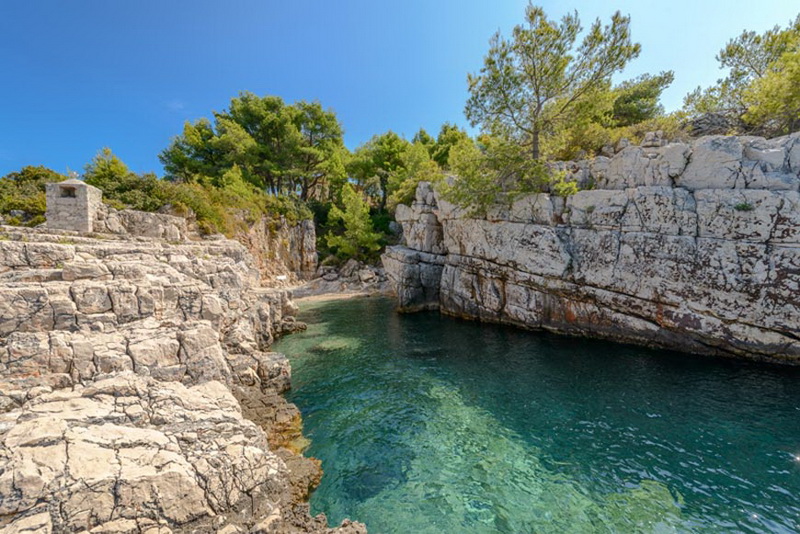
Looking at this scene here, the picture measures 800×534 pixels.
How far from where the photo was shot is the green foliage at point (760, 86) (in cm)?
1616

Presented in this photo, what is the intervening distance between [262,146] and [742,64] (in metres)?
47.4

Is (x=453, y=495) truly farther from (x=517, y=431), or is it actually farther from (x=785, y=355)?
(x=785, y=355)

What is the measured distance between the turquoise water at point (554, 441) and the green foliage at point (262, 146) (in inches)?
1193

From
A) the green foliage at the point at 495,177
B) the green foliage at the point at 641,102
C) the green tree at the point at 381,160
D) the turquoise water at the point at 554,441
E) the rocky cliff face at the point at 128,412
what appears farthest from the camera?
the green tree at the point at 381,160

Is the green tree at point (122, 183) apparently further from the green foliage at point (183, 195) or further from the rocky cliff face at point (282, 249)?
the rocky cliff face at point (282, 249)

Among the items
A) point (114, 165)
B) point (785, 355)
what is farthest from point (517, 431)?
point (114, 165)

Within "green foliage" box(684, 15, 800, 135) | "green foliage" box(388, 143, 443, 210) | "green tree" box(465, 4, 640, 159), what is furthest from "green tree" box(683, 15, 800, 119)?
"green foliage" box(388, 143, 443, 210)

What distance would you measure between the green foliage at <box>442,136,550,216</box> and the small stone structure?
2123cm

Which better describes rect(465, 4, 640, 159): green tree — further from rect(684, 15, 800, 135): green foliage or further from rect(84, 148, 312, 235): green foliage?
rect(84, 148, 312, 235): green foliage

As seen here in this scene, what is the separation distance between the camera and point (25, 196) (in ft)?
61.3

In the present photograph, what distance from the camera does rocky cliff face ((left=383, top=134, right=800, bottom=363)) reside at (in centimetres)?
1199

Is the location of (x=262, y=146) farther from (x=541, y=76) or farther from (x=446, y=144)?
(x=541, y=76)

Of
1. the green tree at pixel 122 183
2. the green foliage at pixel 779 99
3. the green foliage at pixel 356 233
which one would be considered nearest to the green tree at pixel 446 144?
the green foliage at pixel 356 233

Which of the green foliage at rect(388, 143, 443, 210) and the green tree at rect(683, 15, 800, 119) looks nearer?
the green tree at rect(683, 15, 800, 119)
